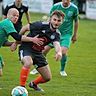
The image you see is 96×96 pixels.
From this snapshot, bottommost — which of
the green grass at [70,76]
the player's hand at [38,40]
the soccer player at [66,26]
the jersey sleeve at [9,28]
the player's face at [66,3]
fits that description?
the green grass at [70,76]

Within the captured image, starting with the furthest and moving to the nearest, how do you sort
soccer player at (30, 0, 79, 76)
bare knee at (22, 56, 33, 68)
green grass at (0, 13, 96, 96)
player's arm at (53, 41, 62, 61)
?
soccer player at (30, 0, 79, 76)
green grass at (0, 13, 96, 96)
bare knee at (22, 56, 33, 68)
player's arm at (53, 41, 62, 61)

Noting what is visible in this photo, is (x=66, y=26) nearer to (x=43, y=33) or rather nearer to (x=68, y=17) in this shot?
(x=68, y=17)

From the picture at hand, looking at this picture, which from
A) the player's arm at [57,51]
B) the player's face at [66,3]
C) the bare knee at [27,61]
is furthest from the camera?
the player's face at [66,3]

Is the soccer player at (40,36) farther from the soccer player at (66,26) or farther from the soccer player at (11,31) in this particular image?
the soccer player at (66,26)

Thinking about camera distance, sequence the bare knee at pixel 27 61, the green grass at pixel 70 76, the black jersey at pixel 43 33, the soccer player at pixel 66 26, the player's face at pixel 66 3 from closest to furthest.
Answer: the bare knee at pixel 27 61, the black jersey at pixel 43 33, the green grass at pixel 70 76, the player's face at pixel 66 3, the soccer player at pixel 66 26

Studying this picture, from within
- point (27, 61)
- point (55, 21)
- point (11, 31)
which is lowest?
point (27, 61)

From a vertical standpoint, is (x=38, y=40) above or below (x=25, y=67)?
above

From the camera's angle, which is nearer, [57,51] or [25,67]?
[57,51]

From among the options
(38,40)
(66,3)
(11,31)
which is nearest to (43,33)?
(38,40)

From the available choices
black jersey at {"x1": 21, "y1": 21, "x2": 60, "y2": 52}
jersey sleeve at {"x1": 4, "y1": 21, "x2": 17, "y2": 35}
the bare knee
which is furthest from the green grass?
jersey sleeve at {"x1": 4, "y1": 21, "x2": 17, "y2": 35}

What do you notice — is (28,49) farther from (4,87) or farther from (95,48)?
(95,48)

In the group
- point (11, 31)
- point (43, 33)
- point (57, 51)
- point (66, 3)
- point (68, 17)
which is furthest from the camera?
point (68, 17)

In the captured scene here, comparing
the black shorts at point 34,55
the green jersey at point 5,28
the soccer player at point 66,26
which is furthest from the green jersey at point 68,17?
the green jersey at point 5,28

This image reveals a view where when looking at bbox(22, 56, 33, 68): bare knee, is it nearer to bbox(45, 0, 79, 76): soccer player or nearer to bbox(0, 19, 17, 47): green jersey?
bbox(0, 19, 17, 47): green jersey
